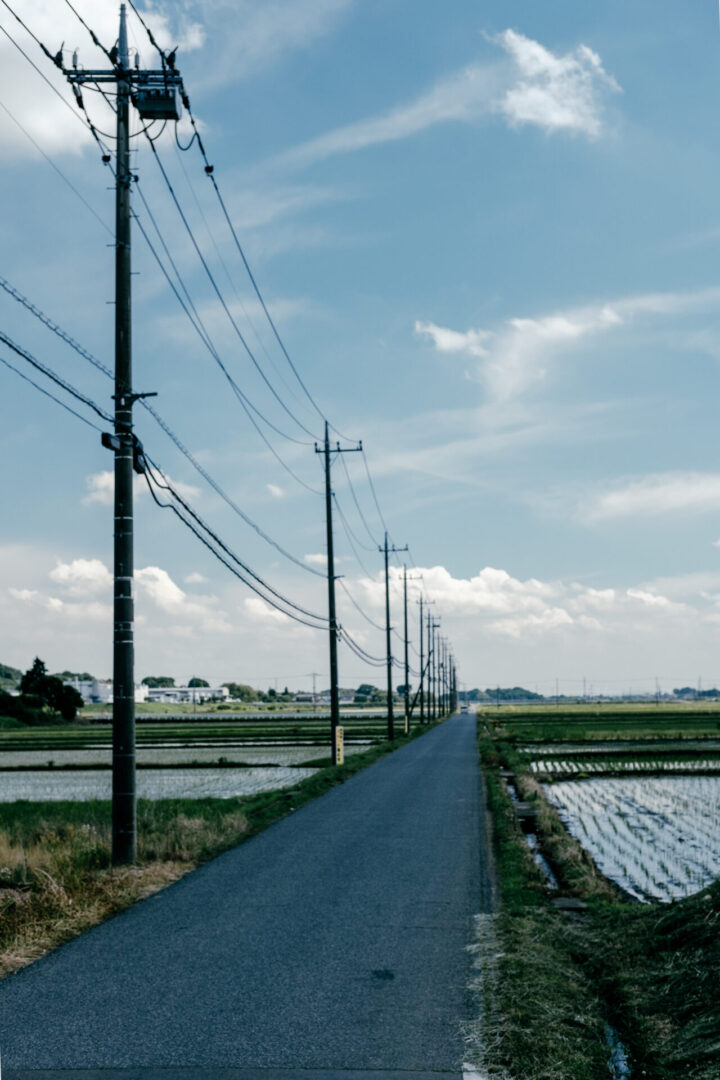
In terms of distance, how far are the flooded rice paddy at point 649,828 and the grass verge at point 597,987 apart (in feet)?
7.35

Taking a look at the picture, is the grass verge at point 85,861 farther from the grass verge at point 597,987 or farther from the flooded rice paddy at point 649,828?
the flooded rice paddy at point 649,828

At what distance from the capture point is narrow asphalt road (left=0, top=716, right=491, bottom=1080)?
6406 mm

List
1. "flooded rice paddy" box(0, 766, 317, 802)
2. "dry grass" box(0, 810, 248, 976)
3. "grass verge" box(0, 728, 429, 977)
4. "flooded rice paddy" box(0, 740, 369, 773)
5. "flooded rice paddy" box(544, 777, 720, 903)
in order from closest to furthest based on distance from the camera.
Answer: "dry grass" box(0, 810, 248, 976)
"grass verge" box(0, 728, 429, 977)
"flooded rice paddy" box(544, 777, 720, 903)
"flooded rice paddy" box(0, 766, 317, 802)
"flooded rice paddy" box(0, 740, 369, 773)

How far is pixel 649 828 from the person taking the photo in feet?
64.9

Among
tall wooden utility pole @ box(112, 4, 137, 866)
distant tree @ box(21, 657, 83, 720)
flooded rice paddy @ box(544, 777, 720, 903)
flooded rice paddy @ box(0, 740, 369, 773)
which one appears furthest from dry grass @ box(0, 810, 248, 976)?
distant tree @ box(21, 657, 83, 720)

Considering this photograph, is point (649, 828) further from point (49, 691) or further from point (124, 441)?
point (49, 691)

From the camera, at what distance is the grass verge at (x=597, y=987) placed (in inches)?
250

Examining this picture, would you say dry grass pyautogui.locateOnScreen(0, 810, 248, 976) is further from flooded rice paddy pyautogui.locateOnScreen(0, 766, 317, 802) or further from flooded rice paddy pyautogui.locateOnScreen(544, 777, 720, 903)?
flooded rice paddy pyautogui.locateOnScreen(0, 766, 317, 802)

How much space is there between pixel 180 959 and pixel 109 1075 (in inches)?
110

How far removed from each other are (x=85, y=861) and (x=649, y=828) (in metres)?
11.6

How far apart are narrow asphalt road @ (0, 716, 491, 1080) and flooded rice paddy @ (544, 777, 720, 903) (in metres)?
2.45

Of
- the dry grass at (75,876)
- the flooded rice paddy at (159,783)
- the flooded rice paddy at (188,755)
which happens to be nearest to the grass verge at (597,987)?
the dry grass at (75,876)

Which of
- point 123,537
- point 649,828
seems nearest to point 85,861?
point 123,537

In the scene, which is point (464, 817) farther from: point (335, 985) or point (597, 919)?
point (335, 985)
